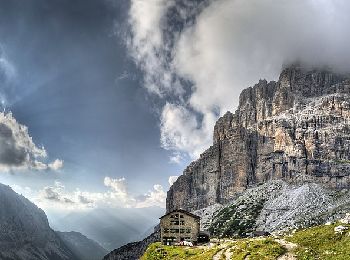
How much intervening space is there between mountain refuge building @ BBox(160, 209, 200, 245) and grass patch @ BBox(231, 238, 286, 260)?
2207 inches

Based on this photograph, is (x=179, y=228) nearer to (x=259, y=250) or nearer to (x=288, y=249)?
(x=259, y=250)

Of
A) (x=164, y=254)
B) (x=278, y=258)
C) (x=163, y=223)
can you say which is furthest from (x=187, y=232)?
(x=278, y=258)

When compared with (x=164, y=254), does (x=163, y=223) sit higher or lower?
higher

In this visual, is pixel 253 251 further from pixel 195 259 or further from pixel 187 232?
pixel 187 232

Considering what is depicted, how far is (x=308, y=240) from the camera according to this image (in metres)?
75.3

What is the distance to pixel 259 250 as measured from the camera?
253 ft

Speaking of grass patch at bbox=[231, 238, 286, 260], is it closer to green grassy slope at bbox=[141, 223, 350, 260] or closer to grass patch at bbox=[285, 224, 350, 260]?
green grassy slope at bbox=[141, 223, 350, 260]

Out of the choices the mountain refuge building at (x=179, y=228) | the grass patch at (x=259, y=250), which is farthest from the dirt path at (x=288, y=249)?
the mountain refuge building at (x=179, y=228)

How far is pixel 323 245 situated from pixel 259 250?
1249cm

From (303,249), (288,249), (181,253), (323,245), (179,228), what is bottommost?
(303,249)

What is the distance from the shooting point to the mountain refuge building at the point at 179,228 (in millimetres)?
142050

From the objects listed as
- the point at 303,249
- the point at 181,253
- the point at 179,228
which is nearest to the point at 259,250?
the point at 303,249

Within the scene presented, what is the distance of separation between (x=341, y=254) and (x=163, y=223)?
91.4 metres

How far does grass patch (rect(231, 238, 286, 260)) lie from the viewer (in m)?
71.8
